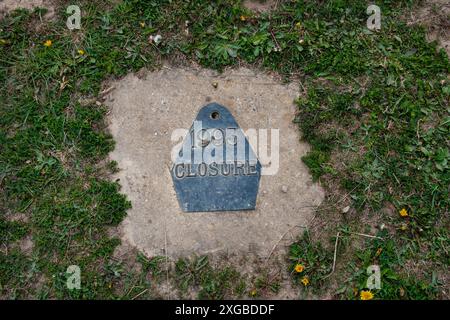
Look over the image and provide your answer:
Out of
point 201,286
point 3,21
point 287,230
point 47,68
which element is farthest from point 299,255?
point 3,21

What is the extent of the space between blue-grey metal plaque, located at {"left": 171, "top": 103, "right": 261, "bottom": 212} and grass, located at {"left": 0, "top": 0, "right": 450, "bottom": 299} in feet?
1.64

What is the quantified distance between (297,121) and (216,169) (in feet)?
2.67

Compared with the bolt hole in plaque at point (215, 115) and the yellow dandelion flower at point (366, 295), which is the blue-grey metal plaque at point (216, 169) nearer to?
the bolt hole in plaque at point (215, 115)

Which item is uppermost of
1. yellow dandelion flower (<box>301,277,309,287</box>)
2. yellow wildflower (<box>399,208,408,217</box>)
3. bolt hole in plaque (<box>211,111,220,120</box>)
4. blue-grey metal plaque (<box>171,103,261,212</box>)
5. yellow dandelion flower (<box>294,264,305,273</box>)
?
bolt hole in plaque (<box>211,111,220,120</box>)

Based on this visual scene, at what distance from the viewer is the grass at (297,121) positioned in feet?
12.9

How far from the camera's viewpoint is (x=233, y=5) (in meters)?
4.34

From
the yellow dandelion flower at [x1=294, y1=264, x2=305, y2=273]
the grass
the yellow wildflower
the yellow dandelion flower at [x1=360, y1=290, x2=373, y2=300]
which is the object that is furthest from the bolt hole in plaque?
the yellow dandelion flower at [x1=360, y1=290, x2=373, y2=300]

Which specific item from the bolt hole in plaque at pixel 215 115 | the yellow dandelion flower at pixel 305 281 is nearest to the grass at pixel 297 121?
the yellow dandelion flower at pixel 305 281

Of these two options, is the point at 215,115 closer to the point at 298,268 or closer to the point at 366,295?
the point at 298,268

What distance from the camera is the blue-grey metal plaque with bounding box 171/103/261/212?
4047 millimetres

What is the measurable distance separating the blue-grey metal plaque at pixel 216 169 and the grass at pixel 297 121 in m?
0.50

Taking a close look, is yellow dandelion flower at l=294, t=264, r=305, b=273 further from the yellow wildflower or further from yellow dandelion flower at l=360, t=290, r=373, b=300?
the yellow wildflower

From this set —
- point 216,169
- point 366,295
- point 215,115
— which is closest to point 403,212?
point 366,295

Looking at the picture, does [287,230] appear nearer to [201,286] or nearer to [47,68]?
[201,286]
